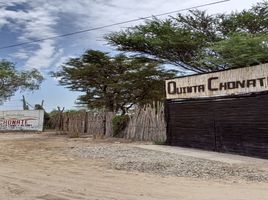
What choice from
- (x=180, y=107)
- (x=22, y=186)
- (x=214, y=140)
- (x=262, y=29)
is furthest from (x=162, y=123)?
(x=22, y=186)

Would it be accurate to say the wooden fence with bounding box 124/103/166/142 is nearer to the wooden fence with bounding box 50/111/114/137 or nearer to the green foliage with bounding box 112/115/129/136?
the green foliage with bounding box 112/115/129/136

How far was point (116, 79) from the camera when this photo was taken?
3453 cm

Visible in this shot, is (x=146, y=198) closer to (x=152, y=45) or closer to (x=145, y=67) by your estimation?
(x=152, y=45)

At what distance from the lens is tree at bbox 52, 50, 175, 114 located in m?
34.2

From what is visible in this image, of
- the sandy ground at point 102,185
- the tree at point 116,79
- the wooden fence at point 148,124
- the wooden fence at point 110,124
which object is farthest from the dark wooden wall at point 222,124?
the tree at point 116,79

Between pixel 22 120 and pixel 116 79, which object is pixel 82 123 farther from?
pixel 22 120

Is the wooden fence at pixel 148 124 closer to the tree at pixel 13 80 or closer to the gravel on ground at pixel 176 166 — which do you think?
the gravel on ground at pixel 176 166

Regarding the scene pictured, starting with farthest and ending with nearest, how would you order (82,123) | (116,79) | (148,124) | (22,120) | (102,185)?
(22,120) < (116,79) < (82,123) < (148,124) < (102,185)

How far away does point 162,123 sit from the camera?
23.0 m

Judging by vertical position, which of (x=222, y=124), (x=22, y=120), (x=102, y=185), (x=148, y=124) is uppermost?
(x=22, y=120)

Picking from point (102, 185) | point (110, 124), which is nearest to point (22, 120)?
point (110, 124)

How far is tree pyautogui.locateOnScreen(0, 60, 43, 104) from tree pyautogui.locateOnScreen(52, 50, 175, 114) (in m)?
10.7

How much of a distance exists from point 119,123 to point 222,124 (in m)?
9.78

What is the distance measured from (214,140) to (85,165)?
680 centimetres
